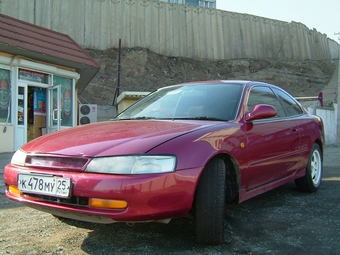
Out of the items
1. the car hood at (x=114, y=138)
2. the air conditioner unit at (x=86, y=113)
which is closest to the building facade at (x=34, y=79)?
the air conditioner unit at (x=86, y=113)

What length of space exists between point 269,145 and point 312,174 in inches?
60.5

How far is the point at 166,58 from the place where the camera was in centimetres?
2617

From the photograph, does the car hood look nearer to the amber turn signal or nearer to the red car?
the red car

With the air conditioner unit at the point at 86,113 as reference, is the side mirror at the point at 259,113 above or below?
above

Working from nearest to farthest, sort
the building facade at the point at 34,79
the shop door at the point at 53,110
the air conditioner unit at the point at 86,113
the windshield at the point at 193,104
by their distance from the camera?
the windshield at the point at 193,104
the building facade at the point at 34,79
the shop door at the point at 53,110
the air conditioner unit at the point at 86,113

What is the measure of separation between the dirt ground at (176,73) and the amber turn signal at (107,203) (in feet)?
65.7

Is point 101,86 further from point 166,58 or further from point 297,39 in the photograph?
point 297,39

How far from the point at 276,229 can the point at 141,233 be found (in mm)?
1203

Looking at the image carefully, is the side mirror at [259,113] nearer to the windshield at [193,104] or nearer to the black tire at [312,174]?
the windshield at [193,104]

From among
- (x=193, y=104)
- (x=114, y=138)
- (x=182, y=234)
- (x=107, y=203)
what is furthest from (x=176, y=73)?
(x=107, y=203)

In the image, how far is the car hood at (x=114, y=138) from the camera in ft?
8.31

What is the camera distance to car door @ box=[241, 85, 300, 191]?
335 cm

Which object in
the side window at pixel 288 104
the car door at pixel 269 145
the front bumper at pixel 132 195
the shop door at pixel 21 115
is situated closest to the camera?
the front bumper at pixel 132 195

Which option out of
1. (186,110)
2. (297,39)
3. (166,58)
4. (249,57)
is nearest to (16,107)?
(186,110)
